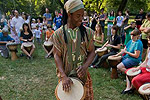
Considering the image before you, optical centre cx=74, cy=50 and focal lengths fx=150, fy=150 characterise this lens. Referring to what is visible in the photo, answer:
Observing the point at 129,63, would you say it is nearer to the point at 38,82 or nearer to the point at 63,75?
the point at 38,82

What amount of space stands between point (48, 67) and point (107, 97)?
8.69 ft

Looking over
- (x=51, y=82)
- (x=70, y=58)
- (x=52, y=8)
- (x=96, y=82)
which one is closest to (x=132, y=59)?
(x=96, y=82)

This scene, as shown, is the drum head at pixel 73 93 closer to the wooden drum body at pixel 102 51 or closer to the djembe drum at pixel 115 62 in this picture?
the djembe drum at pixel 115 62

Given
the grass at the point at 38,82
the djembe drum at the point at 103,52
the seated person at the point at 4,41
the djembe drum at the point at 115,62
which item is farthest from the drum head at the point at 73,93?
the seated person at the point at 4,41

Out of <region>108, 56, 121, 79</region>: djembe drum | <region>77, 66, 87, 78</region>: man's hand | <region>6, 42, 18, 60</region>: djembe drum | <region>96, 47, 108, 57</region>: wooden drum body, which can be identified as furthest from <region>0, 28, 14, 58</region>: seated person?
<region>77, 66, 87, 78</region>: man's hand

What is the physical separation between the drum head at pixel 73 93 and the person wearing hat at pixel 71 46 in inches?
2.0

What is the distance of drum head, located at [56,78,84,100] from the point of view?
168cm

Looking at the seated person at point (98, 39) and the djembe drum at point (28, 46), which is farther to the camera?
the djembe drum at point (28, 46)

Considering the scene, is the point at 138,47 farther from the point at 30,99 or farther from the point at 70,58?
the point at 30,99

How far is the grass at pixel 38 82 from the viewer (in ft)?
11.8

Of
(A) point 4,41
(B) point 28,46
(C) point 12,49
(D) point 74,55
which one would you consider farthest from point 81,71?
(A) point 4,41

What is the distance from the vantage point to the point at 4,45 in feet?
21.7

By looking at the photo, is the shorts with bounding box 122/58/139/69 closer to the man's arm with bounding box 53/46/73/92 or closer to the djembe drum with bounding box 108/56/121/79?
the djembe drum with bounding box 108/56/121/79

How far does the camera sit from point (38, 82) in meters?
4.31
